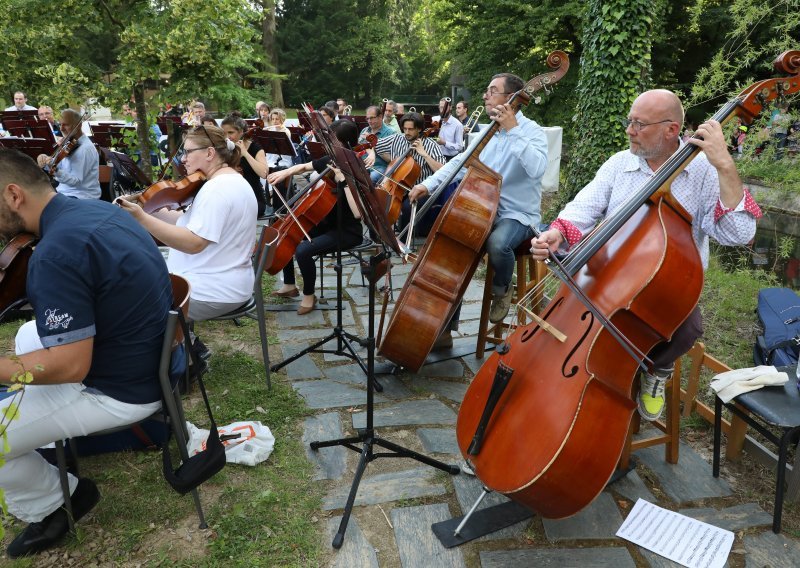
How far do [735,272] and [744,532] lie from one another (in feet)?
13.9

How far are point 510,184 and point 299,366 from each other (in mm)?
1984

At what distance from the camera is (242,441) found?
2930 millimetres

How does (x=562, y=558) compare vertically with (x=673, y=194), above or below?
below

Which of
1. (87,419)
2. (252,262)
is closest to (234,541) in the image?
(87,419)

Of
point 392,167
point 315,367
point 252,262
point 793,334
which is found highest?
point 392,167

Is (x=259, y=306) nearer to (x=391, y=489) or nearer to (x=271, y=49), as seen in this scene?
(x=391, y=489)

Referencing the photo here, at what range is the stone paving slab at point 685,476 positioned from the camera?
2656 mm

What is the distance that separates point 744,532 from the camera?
2.39 m

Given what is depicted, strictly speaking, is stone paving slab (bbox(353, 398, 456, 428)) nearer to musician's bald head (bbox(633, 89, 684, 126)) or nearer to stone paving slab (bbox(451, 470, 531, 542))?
stone paving slab (bbox(451, 470, 531, 542))

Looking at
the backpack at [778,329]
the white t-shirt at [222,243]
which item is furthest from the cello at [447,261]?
the backpack at [778,329]

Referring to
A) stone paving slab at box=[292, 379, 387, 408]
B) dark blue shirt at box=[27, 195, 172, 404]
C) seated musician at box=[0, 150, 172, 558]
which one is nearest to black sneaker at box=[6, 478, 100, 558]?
seated musician at box=[0, 150, 172, 558]

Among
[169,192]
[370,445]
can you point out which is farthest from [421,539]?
[169,192]

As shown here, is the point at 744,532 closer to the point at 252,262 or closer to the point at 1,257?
the point at 252,262

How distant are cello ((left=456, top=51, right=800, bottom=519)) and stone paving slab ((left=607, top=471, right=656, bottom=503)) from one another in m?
0.79
